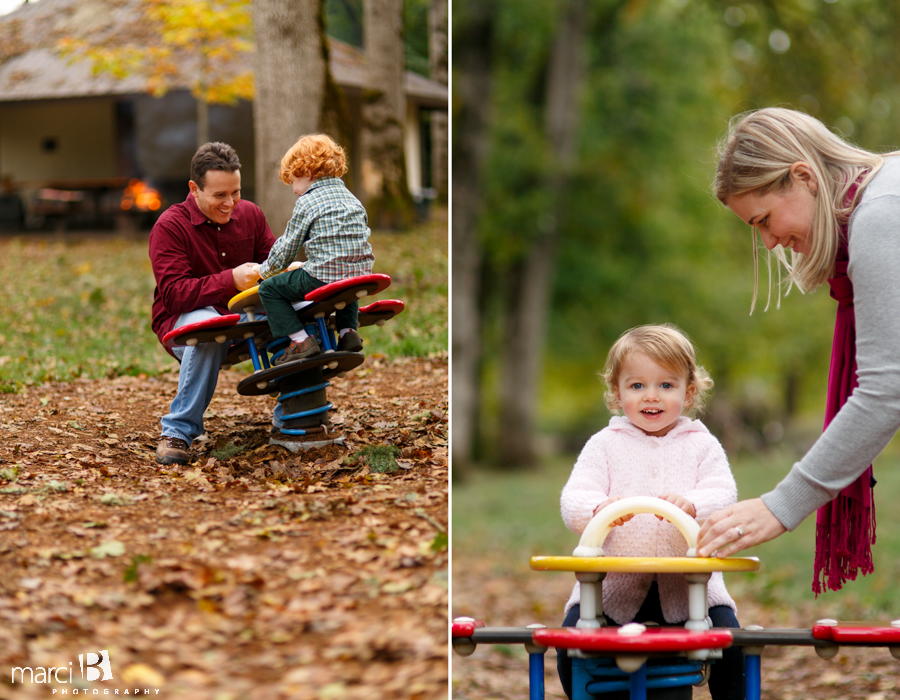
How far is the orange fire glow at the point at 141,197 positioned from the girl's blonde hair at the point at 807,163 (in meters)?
8.05

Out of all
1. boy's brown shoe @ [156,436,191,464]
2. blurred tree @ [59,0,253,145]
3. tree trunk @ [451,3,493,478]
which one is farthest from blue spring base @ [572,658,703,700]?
tree trunk @ [451,3,493,478]

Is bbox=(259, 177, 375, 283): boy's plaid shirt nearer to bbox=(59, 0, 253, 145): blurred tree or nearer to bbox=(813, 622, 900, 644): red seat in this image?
bbox=(813, 622, 900, 644): red seat

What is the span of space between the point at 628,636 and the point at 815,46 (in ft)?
40.1

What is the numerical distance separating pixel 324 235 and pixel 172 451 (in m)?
1.01

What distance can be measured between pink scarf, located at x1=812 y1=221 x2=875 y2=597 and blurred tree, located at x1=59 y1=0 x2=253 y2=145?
4845mm

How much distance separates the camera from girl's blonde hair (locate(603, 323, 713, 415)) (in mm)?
3168

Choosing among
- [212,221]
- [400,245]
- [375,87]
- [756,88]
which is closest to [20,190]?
[375,87]

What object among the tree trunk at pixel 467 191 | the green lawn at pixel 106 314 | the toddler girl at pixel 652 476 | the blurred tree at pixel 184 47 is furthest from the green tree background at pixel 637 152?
the toddler girl at pixel 652 476

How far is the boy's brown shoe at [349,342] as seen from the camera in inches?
143

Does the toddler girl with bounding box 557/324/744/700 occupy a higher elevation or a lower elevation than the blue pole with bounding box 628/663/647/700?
higher

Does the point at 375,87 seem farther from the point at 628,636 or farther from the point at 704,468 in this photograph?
the point at 628,636

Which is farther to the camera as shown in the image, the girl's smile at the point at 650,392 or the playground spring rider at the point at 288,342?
the playground spring rider at the point at 288,342

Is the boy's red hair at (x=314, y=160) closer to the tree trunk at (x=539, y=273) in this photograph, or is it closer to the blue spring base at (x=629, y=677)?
the blue spring base at (x=629, y=677)

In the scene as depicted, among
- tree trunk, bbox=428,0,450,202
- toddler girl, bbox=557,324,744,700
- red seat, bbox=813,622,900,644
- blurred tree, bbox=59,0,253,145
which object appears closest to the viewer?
red seat, bbox=813,622,900,644
